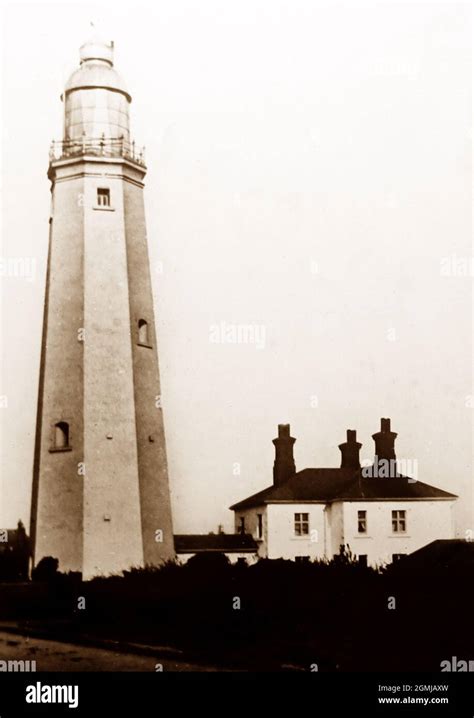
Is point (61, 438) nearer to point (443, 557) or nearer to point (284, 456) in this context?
point (443, 557)

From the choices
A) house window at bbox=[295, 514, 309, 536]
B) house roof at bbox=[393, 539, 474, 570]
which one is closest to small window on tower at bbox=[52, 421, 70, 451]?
house roof at bbox=[393, 539, 474, 570]

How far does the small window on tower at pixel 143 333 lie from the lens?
1077 inches

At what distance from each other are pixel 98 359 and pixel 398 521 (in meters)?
13.0

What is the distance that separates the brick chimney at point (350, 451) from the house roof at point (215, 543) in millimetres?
4347

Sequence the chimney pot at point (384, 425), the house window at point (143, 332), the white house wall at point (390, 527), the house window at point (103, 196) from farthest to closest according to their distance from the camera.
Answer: the white house wall at point (390, 527) < the chimney pot at point (384, 425) < the house window at point (103, 196) < the house window at point (143, 332)

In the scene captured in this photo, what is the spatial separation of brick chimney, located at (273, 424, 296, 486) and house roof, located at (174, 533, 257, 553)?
255 cm

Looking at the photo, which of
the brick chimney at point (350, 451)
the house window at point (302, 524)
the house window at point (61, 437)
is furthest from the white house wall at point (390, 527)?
the house window at point (61, 437)

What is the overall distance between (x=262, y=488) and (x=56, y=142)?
15706mm

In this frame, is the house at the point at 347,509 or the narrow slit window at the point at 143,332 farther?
the house at the point at 347,509

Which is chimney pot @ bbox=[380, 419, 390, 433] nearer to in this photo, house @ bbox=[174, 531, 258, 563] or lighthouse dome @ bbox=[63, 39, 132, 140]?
house @ bbox=[174, 531, 258, 563]

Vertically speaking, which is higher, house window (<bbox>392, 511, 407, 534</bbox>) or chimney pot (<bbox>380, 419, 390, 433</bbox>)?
chimney pot (<bbox>380, 419, 390, 433</bbox>)

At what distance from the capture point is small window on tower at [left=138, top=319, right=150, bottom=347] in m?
27.4

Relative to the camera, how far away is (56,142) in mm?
28078

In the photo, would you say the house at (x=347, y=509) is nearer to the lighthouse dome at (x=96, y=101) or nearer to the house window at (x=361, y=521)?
the house window at (x=361, y=521)
